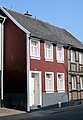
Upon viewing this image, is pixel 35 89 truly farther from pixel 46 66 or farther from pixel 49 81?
pixel 46 66

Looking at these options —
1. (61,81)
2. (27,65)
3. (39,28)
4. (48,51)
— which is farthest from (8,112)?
(39,28)

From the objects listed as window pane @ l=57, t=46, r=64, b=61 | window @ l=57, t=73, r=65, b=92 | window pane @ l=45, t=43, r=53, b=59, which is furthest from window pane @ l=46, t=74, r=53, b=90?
window pane @ l=57, t=46, r=64, b=61

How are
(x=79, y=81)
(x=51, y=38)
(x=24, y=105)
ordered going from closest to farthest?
1. (x=24, y=105)
2. (x=51, y=38)
3. (x=79, y=81)

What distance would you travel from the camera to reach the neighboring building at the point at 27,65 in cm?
2367

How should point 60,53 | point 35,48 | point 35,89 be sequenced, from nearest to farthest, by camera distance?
1. point 35,48
2. point 35,89
3. point 60,53

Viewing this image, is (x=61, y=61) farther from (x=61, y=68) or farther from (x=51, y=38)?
(x=51, y=38)

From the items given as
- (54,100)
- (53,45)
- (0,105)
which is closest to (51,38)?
(53,45)

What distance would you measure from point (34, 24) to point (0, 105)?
8162mm

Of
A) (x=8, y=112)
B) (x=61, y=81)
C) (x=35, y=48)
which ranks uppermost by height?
(x=35, y=48)

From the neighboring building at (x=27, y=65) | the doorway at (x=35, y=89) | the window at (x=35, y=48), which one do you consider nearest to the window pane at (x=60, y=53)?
the neighboring building at (x=27, y=65)

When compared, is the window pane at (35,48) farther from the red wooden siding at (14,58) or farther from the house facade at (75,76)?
the house facade at (75,76)

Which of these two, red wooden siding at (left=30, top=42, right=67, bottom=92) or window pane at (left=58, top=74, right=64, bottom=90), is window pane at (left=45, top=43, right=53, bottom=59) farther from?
window pane at (left=58, top=74, right=64, bottom=90)

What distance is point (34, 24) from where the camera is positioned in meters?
28.4

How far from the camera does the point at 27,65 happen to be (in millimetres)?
23469
